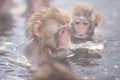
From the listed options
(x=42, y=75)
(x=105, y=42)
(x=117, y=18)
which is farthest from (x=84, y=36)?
(x=42, y=75)

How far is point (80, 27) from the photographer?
9.34 m

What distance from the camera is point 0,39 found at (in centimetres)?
967

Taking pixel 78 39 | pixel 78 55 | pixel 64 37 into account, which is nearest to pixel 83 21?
pixel 78 39

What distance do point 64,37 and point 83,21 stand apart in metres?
2.30

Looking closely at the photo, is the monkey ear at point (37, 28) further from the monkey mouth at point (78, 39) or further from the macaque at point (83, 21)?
the macaque at point (83, 21)

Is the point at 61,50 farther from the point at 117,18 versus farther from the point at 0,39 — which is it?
the point at 117,18

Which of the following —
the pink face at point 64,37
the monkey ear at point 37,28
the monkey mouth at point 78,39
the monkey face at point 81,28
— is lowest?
the pink face at point 64,37

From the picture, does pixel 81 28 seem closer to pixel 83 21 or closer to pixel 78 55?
pixel 83 21

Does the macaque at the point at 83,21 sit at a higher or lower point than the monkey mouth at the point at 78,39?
higher

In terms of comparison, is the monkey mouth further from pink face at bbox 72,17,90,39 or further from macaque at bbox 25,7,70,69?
macaque at bbox 25,7,70,69

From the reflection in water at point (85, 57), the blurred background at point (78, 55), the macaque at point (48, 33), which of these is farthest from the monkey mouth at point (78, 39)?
the macaque at point (48, 33)

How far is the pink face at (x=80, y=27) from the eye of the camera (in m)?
9.20

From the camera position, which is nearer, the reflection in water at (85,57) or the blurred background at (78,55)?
the blurred background at (78,55)

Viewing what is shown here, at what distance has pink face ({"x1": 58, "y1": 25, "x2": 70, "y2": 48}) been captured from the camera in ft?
23.4
